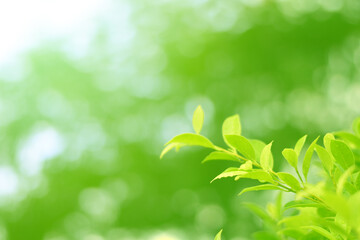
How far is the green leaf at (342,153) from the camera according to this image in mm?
282

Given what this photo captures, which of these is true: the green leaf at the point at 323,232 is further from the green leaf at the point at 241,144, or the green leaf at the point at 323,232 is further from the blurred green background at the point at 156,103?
the blurred green background at the point at 156,103

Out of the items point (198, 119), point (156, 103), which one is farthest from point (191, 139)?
point (156, 103)

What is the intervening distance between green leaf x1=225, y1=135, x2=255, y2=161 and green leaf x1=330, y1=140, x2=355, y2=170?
7 cm

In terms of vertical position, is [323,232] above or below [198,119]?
below

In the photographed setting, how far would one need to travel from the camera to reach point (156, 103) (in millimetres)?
3445

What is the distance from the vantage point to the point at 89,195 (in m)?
3.29

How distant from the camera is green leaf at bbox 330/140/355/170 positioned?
282 mm

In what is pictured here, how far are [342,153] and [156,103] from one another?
3187mm

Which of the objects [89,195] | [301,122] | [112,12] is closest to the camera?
[301,122]

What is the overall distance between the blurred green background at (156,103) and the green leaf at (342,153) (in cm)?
266

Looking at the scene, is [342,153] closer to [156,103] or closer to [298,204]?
[298,204]

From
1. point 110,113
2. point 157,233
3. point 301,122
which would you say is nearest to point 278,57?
point 301,122

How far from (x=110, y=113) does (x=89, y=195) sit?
820mm

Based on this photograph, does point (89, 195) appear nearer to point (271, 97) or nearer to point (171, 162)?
point (171, 162)
